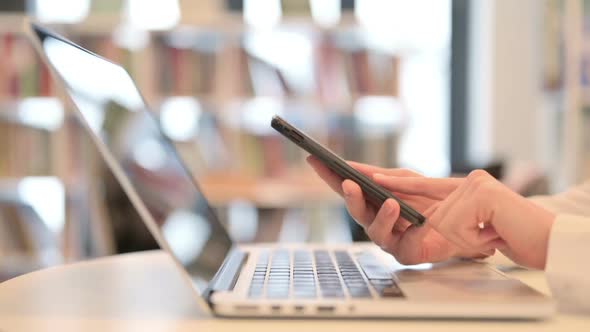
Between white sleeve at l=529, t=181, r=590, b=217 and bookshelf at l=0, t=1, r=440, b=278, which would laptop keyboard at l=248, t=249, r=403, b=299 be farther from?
bookshelf at l=0, t=1, r=440, b=278

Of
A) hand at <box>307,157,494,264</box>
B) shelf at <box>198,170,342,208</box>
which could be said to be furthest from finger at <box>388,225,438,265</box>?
shelf at <box>198,170,342,208</box>

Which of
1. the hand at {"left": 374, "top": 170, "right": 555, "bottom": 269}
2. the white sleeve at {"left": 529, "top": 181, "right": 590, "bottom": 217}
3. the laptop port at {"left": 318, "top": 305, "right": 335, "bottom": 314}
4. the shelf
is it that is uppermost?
the hand at {"left": 374, "top": 170, "right": 555, "bottom": 269}

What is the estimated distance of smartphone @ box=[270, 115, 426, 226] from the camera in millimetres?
682

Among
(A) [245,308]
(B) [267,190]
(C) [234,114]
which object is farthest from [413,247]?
(C) [234,114]

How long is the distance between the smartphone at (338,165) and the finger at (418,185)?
61 mm

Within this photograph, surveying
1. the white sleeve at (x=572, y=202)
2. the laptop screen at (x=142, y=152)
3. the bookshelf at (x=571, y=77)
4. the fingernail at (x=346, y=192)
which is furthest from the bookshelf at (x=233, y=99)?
the fingernail at (x=346, y=192)

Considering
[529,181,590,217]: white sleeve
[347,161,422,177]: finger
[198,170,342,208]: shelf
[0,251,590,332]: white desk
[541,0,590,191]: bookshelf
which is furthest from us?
[198,170,342,208]: shelf

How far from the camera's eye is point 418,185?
778 millimetres

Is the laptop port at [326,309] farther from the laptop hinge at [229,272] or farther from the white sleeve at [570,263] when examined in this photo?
the white sleeve at [570,263]

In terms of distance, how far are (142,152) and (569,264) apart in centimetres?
48

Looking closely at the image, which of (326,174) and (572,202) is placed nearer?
Answer: (326,174)

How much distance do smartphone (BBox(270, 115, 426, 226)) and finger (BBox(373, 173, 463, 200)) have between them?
0.06 meters

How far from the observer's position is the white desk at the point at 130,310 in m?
0.56

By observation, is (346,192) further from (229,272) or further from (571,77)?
(571,77)
